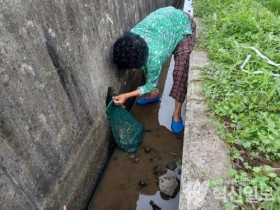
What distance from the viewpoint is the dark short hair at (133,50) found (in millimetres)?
2723

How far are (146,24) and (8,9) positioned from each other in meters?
1.68

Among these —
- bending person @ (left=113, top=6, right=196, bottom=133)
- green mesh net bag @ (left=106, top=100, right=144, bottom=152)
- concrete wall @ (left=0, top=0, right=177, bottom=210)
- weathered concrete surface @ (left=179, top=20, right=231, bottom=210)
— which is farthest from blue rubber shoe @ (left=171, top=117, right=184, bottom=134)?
weathered concrete surface @ (left=179, top=20, right=231, bottom=210)

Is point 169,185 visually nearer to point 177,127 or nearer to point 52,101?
point 177,127

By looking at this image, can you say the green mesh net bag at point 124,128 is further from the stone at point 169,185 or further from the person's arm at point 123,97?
the stone at point 169,185

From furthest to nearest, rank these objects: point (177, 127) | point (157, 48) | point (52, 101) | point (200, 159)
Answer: point (177, 127) < point (157, 48) < point (52, 101) < point (200, 159)

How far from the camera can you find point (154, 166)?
3.31 m

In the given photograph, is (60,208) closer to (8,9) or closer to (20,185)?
(20,185)

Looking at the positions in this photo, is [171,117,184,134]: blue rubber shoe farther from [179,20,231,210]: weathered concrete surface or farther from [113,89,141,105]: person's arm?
[179,20,231,210]: weathered concrete surface

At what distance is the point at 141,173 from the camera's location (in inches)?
128

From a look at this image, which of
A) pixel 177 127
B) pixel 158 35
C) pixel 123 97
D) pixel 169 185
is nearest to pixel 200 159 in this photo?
pixel 169 185

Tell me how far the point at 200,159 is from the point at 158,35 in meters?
1.63

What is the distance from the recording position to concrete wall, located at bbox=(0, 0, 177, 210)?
5.87 feet

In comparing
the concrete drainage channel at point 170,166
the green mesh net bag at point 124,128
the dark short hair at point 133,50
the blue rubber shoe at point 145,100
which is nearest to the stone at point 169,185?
the concrete drainage channel at point 170,166

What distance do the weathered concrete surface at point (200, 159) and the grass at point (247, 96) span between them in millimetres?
76
